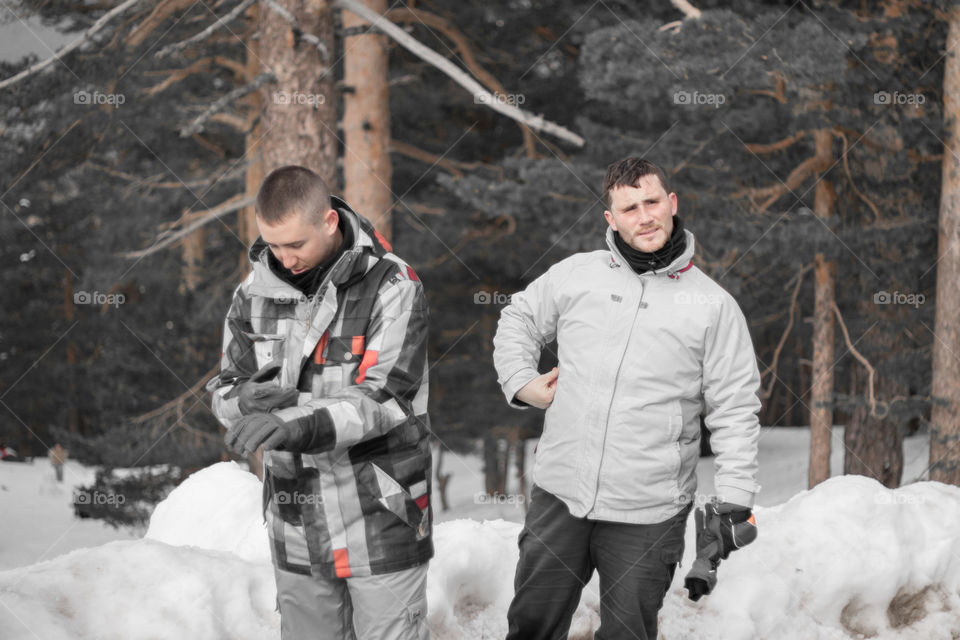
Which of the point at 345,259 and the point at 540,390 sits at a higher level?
the point at 345,259

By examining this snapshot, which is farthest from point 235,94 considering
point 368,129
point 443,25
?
point 443,25

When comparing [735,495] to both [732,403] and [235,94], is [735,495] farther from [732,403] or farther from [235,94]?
[235,94]

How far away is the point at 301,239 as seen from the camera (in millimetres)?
2141

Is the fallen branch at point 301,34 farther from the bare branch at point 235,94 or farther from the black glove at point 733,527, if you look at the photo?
the black glove at point 733,527

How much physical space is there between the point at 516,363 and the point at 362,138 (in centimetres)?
549

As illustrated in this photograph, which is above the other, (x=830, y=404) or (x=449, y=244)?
(x=449, y=244)

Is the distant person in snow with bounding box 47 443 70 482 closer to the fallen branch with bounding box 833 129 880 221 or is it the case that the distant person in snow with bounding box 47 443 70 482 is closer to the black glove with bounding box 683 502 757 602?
the fallen branch with bounding box 833 129 880 221

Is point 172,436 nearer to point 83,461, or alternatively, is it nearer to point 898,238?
point 83,461

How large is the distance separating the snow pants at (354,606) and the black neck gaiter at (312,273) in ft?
2.53

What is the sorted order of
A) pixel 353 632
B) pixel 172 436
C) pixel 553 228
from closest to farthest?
1. pixel 353 632
2. pixel 553 228
3. pixel 172 436

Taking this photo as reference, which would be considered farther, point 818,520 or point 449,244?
point 449,244

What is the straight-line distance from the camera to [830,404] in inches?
318

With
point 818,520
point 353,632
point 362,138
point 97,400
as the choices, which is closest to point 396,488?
point 353,632

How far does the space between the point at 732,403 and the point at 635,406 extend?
0.28m
